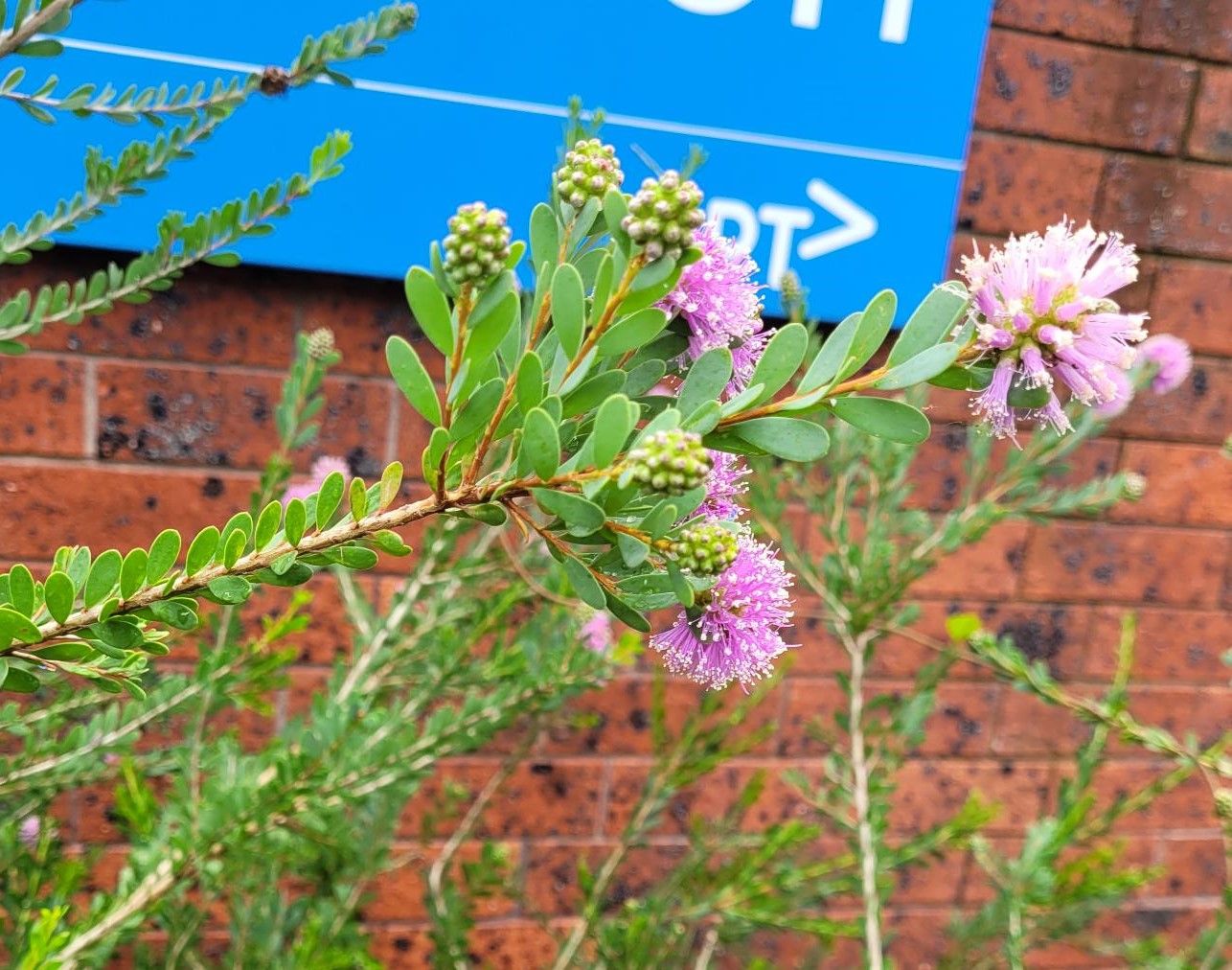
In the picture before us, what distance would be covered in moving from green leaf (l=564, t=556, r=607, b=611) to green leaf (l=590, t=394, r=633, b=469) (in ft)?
0.14

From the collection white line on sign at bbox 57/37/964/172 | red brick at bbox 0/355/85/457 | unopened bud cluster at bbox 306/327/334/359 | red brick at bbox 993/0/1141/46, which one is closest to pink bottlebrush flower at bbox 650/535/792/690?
unopened bud cluster at bbox 306/327/334/359

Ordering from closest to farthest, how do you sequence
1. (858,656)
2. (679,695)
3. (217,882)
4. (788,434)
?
(788,434), (217,882), (858,656), (679,695)

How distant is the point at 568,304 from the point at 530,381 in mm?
21

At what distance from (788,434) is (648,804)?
71 cm

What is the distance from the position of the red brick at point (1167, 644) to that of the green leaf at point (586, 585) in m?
1.10

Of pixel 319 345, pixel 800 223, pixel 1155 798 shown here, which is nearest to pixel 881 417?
pixel 319 345

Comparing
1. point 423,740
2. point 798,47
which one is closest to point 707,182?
point 798,47

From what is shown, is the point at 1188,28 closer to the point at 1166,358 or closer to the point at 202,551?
the point at 1166,358

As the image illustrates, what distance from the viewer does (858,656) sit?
2.70 feet

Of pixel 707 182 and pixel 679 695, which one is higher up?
pixel 707 182

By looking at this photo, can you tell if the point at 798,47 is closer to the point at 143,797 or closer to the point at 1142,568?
the point at 1142,568

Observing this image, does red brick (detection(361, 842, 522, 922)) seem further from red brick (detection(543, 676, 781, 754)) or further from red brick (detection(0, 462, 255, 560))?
red brick (detection(0, 462, 255, 560))

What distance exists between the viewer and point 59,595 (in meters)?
0.25

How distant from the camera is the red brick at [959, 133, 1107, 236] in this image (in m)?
1.02
